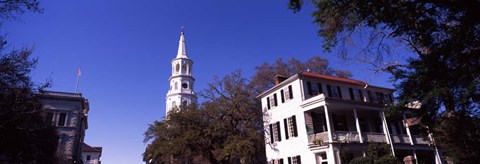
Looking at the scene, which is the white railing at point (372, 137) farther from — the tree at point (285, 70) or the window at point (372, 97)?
the tree at point (285, 70)

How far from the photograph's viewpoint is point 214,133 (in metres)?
29.5

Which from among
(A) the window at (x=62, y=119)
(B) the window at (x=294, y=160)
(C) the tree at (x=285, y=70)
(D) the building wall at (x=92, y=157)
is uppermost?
(C) the tree at (x=285, y=70)

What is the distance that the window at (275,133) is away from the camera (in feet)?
91.8

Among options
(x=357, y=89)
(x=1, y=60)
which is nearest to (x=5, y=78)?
(x=1, y=60)

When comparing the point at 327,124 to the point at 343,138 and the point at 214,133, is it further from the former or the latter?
the point at 214,133

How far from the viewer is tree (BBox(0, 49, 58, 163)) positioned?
1238 centimetres

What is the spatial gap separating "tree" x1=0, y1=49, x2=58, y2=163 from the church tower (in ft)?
119

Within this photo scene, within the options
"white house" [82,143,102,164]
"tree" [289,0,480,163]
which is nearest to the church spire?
"white house" [82,143,102,164]

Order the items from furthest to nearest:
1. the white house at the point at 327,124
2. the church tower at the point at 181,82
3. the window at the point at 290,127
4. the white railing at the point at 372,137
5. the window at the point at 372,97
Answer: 1. the church tower at the point at 181,82
2. the window at the point at 372,97
3. the window at the point at 290,127
4. the white railing at the point at 372,137
5. the white house at the point at 327,124

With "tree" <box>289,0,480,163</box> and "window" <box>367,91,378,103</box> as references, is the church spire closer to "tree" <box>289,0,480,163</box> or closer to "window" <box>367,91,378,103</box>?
"window" <box>367,91,378,103</box>

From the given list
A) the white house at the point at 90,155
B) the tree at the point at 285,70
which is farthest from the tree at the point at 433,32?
the white house at the point at 90,155

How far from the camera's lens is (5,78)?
1202 cm

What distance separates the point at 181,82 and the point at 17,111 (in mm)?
48280

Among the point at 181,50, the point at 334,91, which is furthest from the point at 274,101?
the point at 181,50
